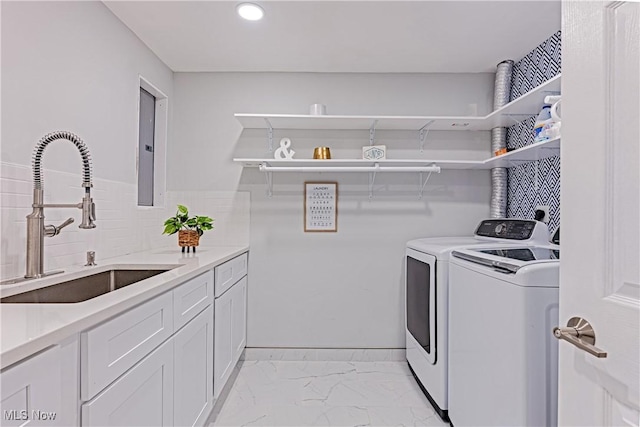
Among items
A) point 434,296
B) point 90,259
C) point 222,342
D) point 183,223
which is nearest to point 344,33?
point 183,223

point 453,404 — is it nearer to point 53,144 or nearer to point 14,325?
point 14,325

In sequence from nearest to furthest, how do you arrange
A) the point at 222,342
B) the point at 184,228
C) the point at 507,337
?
the point at 507,337 < the point at 222,342 < the point at 184,228

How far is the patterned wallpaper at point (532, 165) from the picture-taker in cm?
238

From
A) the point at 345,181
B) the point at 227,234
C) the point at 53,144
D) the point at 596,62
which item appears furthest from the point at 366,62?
the point at 596,62

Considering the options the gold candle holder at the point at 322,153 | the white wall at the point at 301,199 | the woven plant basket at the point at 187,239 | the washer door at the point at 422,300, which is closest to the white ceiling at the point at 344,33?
the white wall at the point at 301,199

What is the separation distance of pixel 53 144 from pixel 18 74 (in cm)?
33

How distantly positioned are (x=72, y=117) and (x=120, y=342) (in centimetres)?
130

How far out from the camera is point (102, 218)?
215 cm

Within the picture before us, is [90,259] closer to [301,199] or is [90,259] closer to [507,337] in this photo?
[301,199]

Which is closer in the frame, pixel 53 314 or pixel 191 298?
pixel 53 314

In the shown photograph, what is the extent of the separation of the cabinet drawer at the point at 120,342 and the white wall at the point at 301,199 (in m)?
1.67

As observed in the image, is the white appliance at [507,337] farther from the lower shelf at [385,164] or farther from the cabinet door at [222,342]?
the cabinet door at [222,342]

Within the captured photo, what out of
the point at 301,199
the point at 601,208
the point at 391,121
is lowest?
the point at 601,208

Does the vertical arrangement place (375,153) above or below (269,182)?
above
